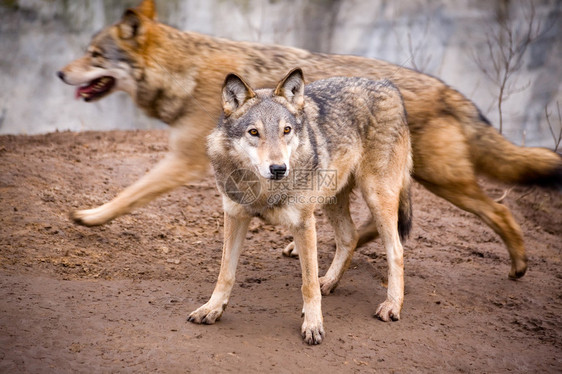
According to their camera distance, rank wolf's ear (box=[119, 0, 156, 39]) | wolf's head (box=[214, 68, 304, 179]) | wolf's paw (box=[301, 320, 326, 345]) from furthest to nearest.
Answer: wolf's ear (box=[119, 0, 156, 39]) → wolf's paw (box=[301, 320, 326, 345]) → wolf's head (box=[214, 68, 304, 179])

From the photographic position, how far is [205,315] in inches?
173

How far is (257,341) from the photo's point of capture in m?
4.21

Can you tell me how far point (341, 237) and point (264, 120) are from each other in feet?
5.92

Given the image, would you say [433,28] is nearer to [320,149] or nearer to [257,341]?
[320,149]

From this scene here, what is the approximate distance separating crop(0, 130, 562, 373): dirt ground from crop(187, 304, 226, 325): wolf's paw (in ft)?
0.20

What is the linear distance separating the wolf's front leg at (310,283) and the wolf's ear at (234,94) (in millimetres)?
1011

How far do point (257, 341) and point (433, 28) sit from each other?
28.6 feet

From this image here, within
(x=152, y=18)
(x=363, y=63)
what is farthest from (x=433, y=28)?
(x=152, y=18)

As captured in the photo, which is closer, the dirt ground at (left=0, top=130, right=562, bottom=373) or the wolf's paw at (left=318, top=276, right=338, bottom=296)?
the dirt ground at (left=0, top=130, right=562, bottom=373)

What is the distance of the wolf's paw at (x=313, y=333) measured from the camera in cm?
426

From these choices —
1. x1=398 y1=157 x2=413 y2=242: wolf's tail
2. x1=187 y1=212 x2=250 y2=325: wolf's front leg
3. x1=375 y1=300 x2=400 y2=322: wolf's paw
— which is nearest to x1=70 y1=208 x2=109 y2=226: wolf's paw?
x1=187 y1=212 x2=250 y2=325: wolf's front leg

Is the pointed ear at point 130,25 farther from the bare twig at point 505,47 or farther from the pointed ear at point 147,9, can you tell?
the bare twig at point 505,47

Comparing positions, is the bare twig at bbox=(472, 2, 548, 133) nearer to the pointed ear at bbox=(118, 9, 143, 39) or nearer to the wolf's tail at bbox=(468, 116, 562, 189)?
the wolf's tail at bbox=(468, 116, 562, 189)

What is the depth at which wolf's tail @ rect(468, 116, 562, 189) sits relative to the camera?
553cm
